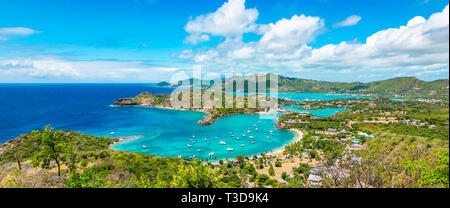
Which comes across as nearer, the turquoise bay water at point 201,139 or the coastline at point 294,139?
the coastline at point 294,139

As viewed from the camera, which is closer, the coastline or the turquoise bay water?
the coastline

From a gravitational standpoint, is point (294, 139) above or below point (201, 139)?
below

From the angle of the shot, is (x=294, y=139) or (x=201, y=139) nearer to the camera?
(x=201, y=139)
